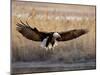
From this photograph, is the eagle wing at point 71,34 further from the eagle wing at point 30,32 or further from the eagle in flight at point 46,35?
the eagle wing at point 30,32

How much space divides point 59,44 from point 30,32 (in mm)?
396

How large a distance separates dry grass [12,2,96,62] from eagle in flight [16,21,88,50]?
0.13 ft

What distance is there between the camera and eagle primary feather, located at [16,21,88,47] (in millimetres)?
2506

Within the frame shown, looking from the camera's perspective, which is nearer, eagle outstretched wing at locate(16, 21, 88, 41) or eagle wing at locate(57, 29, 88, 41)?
eagle outstretched wing at locate(16, 21, 88, 41)

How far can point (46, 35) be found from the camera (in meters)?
2.59

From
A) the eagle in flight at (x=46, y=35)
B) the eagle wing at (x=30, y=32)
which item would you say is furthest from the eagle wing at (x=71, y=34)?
the eagle wing at (x=30, y=32)

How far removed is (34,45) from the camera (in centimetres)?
254

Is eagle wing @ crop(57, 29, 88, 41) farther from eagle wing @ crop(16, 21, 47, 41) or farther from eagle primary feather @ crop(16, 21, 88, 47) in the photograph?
eagle wing @ crop(16, 21, 47, 41)

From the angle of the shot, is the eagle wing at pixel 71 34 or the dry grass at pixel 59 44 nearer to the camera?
the dry grass at pixel 59 44

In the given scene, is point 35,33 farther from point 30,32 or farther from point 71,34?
point 71,34

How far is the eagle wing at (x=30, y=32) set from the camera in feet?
8.19

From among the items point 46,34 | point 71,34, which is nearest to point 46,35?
point 46,34

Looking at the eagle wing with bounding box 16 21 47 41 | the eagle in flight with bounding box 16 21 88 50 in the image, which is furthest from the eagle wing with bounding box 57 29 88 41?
the eagle wing with bounding box 16 21 47 41

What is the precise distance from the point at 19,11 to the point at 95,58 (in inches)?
46.0
